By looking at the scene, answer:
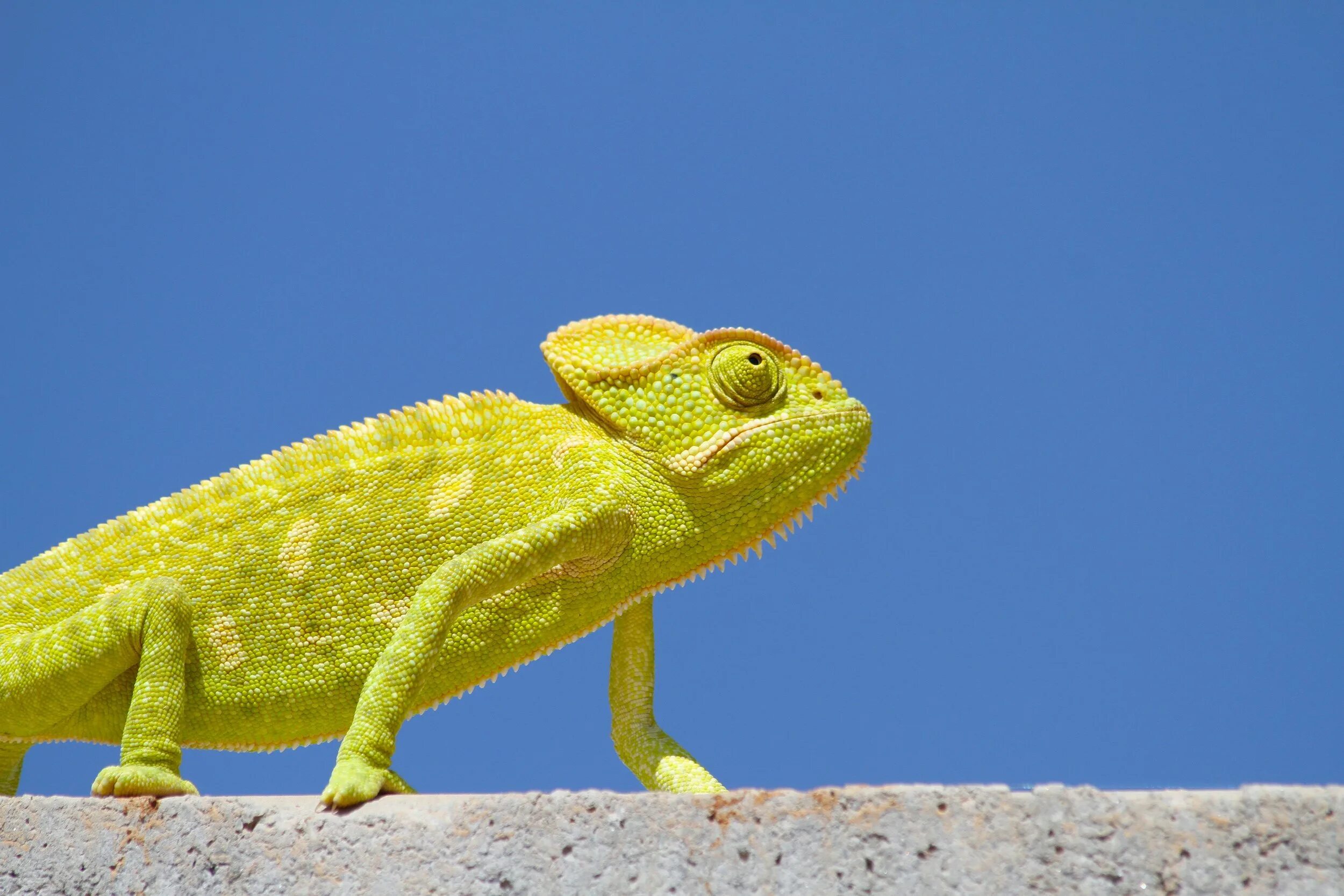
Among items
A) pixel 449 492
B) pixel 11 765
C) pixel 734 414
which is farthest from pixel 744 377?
pixel 11 765

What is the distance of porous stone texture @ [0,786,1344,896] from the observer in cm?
187

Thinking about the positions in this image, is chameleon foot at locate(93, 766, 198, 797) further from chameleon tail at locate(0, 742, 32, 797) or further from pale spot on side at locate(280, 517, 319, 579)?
chameleon tail at locate(0, 742, 32, 797)

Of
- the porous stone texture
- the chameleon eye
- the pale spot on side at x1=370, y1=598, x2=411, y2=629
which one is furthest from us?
the chameleon eye

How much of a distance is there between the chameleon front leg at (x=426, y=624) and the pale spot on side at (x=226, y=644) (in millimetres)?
441

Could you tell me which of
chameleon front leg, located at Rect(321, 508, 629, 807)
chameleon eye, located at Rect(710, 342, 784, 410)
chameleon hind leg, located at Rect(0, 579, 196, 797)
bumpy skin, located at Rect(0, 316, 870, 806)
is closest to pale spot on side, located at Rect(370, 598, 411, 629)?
bumpy skin, located at Rect(0, 316, 870, 806)

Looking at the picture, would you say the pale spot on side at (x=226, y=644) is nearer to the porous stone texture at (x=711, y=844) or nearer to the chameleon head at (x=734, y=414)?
the porous stone texture at (x=711, y=844)

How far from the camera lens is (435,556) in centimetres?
292

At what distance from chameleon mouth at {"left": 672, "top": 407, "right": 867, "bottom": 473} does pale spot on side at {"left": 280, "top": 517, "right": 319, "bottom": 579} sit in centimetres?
88

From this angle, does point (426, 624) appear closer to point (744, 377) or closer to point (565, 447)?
point (565, 447)

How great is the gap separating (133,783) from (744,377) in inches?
62.6

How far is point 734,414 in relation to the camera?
119 inches

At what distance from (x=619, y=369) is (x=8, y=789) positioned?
1931mm

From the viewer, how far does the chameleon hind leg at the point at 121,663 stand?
2.76m

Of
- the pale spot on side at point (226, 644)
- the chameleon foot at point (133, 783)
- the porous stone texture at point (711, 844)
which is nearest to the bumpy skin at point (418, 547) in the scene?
the pale spot on side at point (226, 644)
